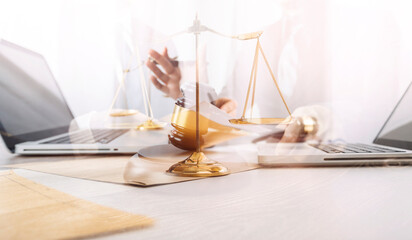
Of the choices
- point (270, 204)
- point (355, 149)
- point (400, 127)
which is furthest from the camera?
point (400, 127)

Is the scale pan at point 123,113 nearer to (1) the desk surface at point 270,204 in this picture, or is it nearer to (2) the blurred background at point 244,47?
(2) the blurred background at point 244,47

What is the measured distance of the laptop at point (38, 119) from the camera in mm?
653

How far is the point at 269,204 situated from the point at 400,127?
0.62 meters

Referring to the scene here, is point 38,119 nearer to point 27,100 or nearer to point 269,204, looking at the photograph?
point 27,100

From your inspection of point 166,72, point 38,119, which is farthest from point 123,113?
point 166,72

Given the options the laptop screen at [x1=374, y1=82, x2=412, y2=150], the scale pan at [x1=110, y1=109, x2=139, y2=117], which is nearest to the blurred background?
the scale pan at [x1=110, y1=109, x2=139, y2=117]

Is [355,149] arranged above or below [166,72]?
below

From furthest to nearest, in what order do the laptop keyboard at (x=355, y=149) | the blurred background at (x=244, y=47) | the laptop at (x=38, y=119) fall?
the blurred background at (x=244, y=47), the laptop at (x=38, y=119), the laptop keyboard at (x=355, y=149)

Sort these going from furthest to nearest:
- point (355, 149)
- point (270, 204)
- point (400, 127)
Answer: point (400, 127)
point (355, 149)
point (270, 204)

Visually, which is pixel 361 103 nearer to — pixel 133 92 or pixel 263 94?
pixel 263 94

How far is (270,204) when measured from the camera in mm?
301

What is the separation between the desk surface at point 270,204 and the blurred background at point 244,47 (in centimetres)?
53

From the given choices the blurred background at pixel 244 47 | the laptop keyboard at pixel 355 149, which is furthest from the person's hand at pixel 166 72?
the laptop keyboard at pixel 355 149

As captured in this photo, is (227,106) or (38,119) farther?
(38,119)
